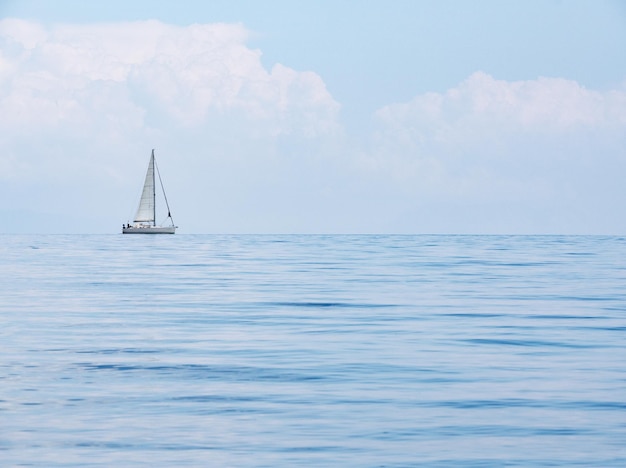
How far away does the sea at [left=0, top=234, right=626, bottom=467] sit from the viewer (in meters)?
14.3

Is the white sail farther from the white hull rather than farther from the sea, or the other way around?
the sea

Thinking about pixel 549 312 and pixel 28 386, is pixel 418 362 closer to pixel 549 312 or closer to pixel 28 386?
pixel 28 386

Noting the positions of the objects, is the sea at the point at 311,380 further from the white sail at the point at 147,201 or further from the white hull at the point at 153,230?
the white hull at the point at 153,230

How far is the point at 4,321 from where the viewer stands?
2912 centimetres

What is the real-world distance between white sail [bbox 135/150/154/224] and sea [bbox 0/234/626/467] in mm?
103182

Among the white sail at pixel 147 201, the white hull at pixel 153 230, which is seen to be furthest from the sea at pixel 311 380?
the white hull at pixel 153 230

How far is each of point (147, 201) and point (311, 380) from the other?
4898 inches

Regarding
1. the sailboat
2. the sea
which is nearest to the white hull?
the sailboat

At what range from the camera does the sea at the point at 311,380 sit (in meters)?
14.3

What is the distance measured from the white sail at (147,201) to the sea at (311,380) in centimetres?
10318

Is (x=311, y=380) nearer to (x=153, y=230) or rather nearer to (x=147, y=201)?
(x=147, y=201)

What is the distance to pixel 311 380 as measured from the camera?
63.9 ft

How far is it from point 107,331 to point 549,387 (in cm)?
1269

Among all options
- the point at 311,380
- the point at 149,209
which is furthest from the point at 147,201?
the point at 311,380
